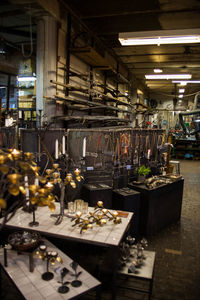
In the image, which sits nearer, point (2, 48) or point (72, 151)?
point (72, 151)

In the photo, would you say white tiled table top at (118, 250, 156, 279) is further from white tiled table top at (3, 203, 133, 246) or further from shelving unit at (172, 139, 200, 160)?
shelving unit at (172, 139, 200, 160)

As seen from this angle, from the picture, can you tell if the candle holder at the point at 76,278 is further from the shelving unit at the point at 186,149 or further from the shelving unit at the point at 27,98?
the shelving unit at the point at 186,149

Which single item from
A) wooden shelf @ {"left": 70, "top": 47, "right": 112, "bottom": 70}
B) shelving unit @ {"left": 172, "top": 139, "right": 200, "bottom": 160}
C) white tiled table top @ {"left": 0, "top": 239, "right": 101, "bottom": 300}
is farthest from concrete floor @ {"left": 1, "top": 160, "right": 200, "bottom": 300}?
shelving unit @ {"left": 172, "top": 139, "right": 200, "bottom": 160}

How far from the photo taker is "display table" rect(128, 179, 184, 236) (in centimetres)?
421

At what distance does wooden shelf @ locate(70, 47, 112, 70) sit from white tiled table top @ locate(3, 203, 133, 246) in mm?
4073

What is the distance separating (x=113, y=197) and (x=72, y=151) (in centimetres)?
115

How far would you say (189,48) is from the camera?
7.47 meters

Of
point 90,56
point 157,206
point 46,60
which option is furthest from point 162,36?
point 157,206

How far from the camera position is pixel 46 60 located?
493 cm

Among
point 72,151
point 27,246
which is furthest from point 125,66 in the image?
point 27,246

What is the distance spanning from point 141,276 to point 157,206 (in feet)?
6.16

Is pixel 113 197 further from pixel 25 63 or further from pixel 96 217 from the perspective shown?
pixel 25 63

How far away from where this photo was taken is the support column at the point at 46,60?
4.86m

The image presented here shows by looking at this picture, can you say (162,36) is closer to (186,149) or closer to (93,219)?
(93,219)
